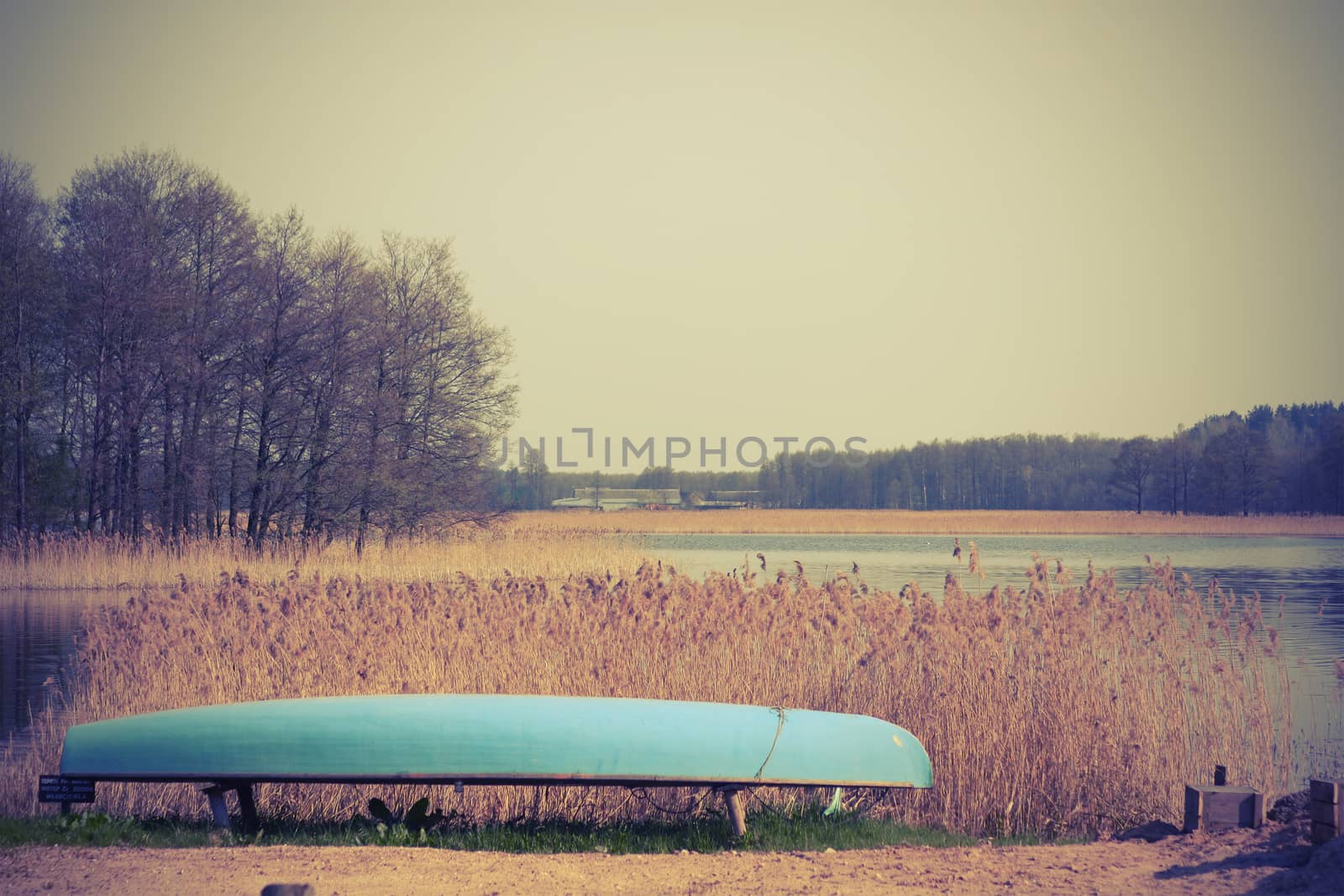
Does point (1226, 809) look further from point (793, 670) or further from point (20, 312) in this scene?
point (20, 312)

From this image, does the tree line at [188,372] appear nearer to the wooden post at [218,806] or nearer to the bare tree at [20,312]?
the bare tree at [20,312]

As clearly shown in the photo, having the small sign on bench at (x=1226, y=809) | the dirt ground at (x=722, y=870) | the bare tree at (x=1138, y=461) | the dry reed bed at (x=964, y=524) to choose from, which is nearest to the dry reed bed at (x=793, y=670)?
the small sign on bench at (x=1226, y=809)

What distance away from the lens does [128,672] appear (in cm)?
921

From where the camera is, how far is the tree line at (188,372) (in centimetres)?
2517

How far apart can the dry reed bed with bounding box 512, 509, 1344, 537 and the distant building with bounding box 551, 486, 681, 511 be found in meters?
26.4

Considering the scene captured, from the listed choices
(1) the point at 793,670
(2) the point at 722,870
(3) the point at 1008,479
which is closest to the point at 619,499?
(3) the point at 1008,479

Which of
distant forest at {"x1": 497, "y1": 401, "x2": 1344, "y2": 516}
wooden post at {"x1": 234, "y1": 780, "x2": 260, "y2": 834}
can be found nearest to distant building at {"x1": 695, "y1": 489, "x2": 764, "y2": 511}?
distant forest at {"x1": 497, "y1": 401, "x2": 1344, "y2": 516}

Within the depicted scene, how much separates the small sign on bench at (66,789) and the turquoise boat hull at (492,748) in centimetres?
6

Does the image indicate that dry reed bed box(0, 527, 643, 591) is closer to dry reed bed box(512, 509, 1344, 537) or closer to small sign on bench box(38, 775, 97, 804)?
small sign on bench box(38, 775, 97, 804)

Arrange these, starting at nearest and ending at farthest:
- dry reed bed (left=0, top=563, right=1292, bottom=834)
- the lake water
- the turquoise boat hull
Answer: the turquoise boat hull
dry reed bed (left=0, top=563, right=1292, bottom=834)
the lake water

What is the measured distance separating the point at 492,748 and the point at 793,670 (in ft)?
10.6

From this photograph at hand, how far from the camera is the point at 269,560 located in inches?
866

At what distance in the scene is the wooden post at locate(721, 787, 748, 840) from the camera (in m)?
6.13

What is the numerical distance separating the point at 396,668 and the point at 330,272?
19.7 meters
